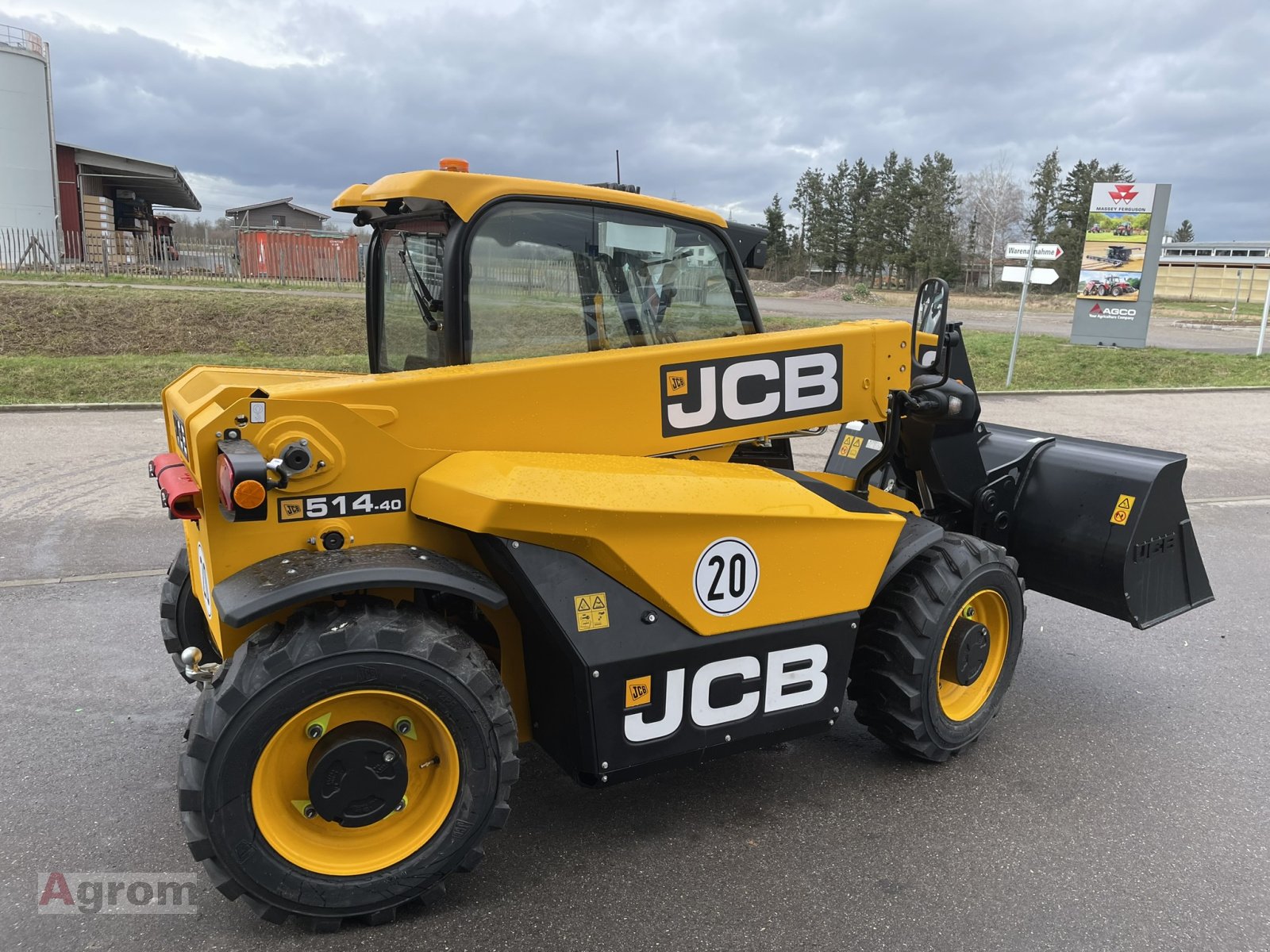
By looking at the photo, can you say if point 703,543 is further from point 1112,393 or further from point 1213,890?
point 1112,393

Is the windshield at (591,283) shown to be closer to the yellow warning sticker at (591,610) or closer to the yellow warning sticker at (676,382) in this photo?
the yellow warning sticker at (676,382)

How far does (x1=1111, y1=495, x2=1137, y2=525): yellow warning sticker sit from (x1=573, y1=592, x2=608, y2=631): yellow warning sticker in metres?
2.56

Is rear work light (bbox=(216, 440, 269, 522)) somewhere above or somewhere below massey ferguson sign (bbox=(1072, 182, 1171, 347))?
below

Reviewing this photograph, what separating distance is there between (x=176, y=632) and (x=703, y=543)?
236 centimetres

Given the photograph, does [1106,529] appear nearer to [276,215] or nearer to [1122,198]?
[1122,198]

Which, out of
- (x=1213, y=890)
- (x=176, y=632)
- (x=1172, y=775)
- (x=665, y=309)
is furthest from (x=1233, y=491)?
(x=176, y=632)

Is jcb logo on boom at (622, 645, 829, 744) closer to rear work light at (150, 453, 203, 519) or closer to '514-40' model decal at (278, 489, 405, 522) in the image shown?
'514-40' model decal at (278, 489, 405, 522)

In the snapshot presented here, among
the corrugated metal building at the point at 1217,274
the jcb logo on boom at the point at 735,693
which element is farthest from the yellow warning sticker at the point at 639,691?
the corrugated metal building at the point at 1217,274

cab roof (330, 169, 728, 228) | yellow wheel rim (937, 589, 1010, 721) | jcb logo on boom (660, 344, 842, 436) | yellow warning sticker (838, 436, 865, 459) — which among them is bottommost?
yellow wheel rim (937, 589, 1010, 721)

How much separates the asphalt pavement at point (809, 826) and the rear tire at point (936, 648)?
0.18 meters

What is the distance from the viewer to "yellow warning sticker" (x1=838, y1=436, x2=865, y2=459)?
16.7 ft

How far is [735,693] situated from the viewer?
3.08m

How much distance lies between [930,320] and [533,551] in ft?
7.43

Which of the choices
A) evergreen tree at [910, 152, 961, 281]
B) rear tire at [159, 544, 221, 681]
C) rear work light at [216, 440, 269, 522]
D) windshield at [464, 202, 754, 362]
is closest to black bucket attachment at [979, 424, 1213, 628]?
windshield at [464, 202, 754, 362]
